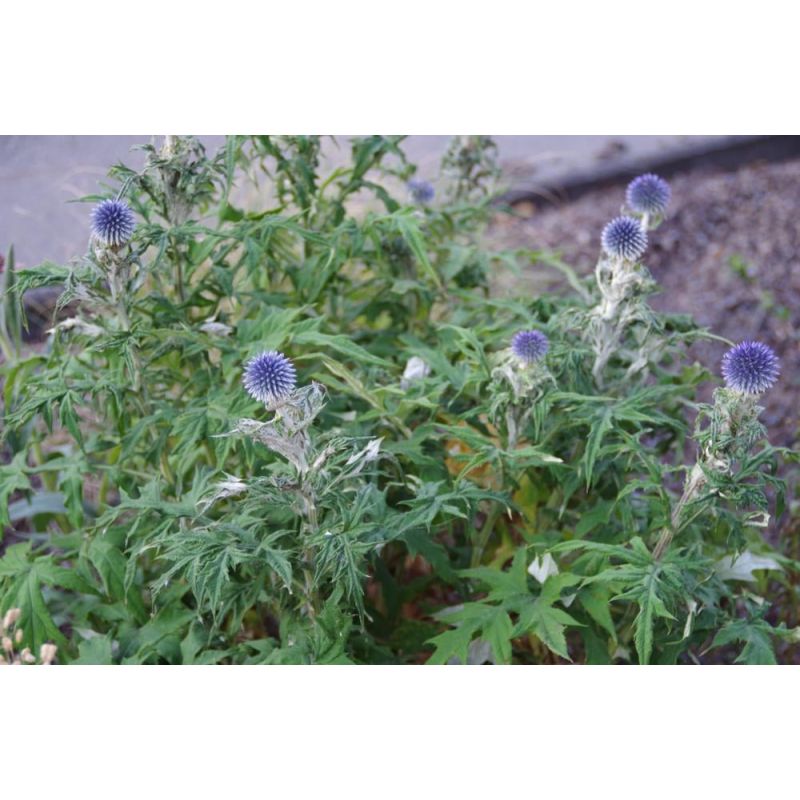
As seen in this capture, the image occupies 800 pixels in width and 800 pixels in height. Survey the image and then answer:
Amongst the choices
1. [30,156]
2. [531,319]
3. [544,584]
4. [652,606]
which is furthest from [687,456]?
[30,156]

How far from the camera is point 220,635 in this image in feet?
7.38

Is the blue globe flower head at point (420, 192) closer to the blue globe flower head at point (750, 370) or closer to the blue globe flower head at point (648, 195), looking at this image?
the blue globe flower head at point (648, 195)

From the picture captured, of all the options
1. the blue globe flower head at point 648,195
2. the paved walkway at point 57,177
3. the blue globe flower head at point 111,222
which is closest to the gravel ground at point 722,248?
the paved walkway at point 57,177

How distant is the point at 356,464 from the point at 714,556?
1.06 m

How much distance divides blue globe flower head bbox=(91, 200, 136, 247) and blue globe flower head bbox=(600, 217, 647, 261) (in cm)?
107

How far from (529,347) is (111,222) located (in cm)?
91

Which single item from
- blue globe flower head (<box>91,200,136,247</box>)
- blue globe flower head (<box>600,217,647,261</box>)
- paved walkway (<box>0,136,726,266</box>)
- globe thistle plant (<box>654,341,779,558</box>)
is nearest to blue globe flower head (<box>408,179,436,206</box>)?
paved walkway (<box>0,136,726,266</box>)

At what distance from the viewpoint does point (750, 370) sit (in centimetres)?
189

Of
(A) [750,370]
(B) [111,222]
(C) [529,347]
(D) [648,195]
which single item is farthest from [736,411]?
(B) [111,222]

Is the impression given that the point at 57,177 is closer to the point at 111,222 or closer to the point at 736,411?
the point at 111,222

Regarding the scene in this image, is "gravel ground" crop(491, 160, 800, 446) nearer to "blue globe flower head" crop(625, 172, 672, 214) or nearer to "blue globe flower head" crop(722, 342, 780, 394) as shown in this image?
"blue globe flower head" crop(625, 172, 672, 214)

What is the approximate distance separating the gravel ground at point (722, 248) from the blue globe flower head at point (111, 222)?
2.28m

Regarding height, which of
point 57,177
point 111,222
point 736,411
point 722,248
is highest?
point 57,177

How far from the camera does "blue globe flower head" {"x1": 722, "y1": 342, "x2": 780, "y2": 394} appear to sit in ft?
6.21
